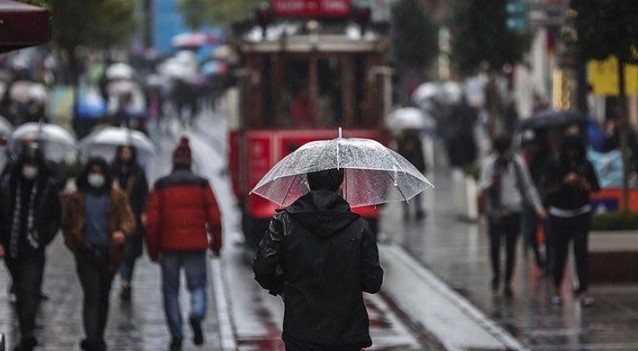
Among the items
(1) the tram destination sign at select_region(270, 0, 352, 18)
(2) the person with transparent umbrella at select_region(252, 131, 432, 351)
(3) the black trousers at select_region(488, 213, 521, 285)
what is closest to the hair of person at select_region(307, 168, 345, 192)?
(2) the person with transparent umbrella at select_region(252, 131, 432, 351)

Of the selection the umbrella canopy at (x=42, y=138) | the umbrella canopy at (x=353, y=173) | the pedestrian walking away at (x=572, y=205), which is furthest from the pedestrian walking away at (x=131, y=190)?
the umbrella canopy at (x=353, y=173)

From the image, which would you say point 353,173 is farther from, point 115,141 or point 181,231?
point 115,141

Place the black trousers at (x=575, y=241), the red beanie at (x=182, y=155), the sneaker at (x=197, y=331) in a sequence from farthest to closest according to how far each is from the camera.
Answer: the black trousers at (x=575, y=241)
the sneaker at (x=197, y=331)
the red beanie at (x=182, y=155)

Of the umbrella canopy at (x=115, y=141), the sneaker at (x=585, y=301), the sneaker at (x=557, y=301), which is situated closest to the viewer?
the sneaker at (x=585, y=301)

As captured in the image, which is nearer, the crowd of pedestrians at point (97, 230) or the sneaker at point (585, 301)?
the crowd of pedestrians at point (97, 230)

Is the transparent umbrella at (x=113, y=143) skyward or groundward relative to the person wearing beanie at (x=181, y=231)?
skyward

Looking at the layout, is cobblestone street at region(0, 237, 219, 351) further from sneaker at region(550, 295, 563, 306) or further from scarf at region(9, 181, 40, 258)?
sneaker at region(550, 295, 563, 306)

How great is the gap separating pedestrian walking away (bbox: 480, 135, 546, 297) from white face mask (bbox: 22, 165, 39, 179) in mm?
5267

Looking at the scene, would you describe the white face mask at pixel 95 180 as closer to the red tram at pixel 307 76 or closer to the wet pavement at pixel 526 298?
the wet pavement at pixel 526 298

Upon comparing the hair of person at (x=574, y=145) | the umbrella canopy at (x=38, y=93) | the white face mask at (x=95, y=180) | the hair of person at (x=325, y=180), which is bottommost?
the white face mask at (x=95, y=180)

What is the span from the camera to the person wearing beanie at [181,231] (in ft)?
46.0

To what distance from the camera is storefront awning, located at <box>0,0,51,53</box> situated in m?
9.96

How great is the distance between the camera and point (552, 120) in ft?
69.4

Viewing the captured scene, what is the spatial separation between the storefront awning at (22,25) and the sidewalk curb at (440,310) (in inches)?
214
